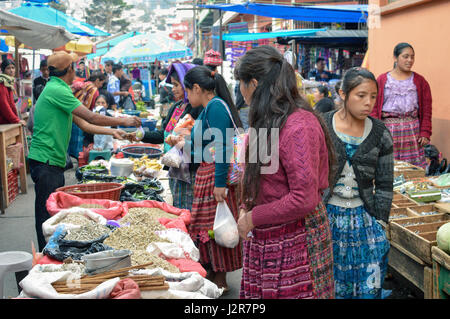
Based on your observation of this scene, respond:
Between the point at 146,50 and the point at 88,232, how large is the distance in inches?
557

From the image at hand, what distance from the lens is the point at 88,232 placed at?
9.87 feet

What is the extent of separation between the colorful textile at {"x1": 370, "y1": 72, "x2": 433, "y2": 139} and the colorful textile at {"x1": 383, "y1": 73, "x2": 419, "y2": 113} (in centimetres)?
5

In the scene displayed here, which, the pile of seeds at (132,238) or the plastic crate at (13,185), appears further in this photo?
the plastic crate at (13,185)

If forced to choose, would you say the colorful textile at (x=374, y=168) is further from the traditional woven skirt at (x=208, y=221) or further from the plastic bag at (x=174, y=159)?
the plastic bag at (x=174, y=159)

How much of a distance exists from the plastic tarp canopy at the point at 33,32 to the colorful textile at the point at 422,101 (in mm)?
6063

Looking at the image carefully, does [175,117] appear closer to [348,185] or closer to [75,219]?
[75,219]

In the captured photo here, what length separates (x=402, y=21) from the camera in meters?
7.99

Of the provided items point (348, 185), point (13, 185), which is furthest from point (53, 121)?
point (13, 185)

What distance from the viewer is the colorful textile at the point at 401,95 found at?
5.71 meters

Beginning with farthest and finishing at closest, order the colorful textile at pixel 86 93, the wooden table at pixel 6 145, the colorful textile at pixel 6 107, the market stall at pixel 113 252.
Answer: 1. the colorful textile at pixel 86 93
2. the colorful textile at pixel 6 107
3. the wooden table at pixel 6 145
4. the market stall at pixel 113 252

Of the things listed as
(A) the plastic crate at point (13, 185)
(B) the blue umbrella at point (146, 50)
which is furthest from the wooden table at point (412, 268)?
(B) the blue umbrella at point (146, 50)
